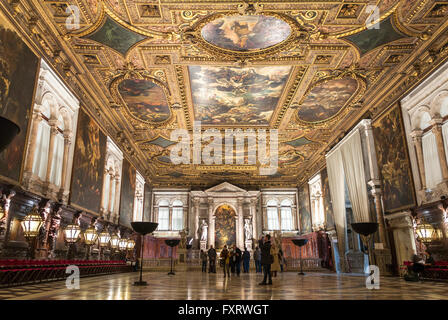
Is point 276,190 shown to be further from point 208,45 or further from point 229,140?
point 208,45

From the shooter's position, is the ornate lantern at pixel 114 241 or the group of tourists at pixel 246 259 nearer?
the group of tourists at pixel 246 259

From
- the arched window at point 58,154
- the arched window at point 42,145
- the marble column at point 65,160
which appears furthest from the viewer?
the marble column at point 65,160

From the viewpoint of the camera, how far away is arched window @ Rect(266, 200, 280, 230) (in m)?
30.6

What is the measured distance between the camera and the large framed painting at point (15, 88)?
27.6 feet

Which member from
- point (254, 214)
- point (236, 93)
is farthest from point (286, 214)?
point (236, 93)

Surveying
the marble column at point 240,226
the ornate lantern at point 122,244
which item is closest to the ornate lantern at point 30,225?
the ornate lantern at point 122,244

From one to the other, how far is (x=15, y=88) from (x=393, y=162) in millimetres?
13434

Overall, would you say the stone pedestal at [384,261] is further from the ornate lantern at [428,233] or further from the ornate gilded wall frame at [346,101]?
the ornate gilded wall frame at [346,101]

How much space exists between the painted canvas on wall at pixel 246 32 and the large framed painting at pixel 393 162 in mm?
5922

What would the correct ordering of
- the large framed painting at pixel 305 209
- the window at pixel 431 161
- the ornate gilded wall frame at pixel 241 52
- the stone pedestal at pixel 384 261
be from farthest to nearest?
the large framed painting at pixel 305 209
the stone pedestal at pixel 384 261
the window at pixel 431 161
the ornate gilded wall frame at pixel 241 52

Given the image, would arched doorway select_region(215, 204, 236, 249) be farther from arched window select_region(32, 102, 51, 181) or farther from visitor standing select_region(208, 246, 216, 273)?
arched window select_region(32, 102, 51, 181)

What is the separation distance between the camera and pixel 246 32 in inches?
437

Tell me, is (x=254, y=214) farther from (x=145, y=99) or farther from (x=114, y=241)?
(x=145, y=99)

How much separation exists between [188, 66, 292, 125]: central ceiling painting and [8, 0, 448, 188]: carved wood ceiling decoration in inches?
2.0
